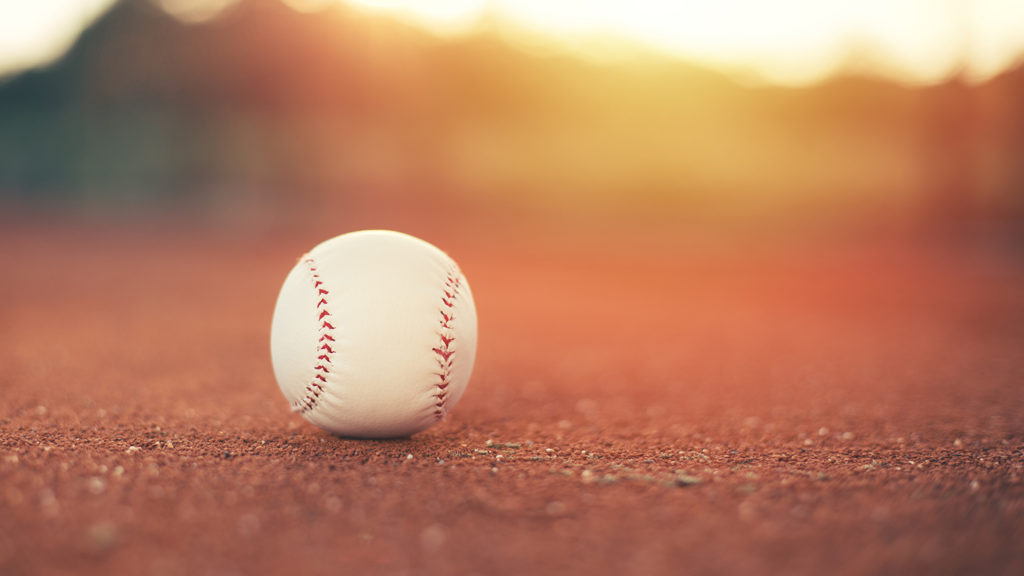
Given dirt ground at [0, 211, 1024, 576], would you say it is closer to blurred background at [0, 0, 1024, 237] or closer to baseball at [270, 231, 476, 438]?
baseball at [270, 231, 476, 438]

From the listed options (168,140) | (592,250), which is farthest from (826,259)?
(168,140)

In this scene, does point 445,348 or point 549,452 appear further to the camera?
point 549,452

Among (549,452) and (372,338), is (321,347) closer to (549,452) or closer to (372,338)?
(372,338)

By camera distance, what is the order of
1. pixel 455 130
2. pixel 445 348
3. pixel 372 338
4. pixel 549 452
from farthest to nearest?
pixel 455 130
pixel 549 452
pixel 445 348
pixel 372 338

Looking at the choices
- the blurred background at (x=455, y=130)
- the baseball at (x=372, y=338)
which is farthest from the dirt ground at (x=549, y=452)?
the blurred background at (x=455, y=130)

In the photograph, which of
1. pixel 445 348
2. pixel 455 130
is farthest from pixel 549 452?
pixel 455 130

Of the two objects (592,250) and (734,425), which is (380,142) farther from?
(734,425)

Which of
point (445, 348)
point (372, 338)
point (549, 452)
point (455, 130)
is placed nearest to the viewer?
point (372, 338)
